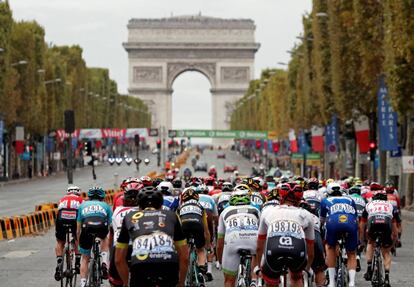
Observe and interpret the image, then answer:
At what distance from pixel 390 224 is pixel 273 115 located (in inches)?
4653

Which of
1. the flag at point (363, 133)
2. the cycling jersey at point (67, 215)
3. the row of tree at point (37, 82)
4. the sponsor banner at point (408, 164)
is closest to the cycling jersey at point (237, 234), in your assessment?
the cycling jersey at point (67, 215)

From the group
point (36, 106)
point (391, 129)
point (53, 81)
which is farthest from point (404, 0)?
point (53, 81)

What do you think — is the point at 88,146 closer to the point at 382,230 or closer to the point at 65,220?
the point at 65,220

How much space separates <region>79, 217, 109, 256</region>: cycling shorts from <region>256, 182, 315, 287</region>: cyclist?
418 cm

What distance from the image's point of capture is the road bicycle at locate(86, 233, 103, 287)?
19.0 metres

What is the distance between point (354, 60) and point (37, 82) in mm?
49956

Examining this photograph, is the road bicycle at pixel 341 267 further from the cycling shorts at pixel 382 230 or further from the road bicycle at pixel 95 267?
the road bicycle at pixel 95 267

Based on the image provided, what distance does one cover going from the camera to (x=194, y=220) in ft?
67.3

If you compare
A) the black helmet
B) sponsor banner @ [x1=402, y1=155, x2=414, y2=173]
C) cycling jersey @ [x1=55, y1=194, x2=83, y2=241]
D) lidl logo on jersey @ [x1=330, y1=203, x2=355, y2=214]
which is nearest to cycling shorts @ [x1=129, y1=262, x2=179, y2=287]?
the black helmet

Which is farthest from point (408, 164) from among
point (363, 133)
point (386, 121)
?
point (363, 133)

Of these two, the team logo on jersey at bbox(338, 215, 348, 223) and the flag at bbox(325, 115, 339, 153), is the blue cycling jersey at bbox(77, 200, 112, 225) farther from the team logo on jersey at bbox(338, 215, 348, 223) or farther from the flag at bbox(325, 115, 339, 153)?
the flag at bbox(325, 115, 339, 153)

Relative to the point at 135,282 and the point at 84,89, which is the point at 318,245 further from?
the point at 84,89

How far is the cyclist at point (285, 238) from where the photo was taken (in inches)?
594

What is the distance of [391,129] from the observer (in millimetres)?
54281
